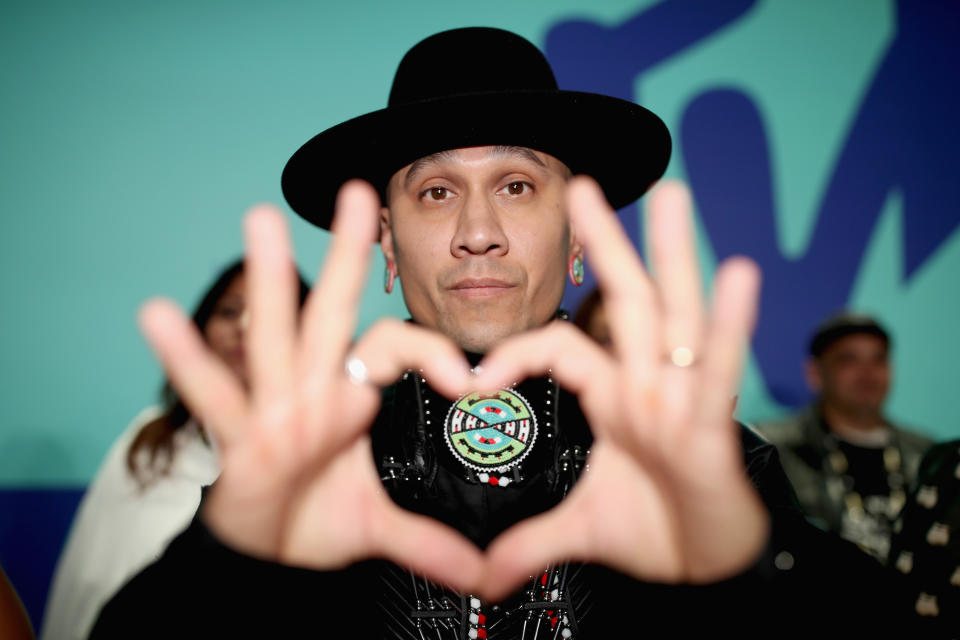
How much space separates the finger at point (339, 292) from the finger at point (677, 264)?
314 mm

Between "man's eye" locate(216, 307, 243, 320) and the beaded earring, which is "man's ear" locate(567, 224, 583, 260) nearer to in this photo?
the beaded earring

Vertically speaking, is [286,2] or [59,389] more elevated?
[286,2]

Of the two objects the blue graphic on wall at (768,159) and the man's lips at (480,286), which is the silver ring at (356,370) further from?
the blue graphic on wall at (768,159)

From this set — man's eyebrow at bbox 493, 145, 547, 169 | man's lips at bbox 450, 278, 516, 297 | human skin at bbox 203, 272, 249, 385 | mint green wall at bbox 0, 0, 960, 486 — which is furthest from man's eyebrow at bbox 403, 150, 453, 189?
mint green wall at bbox 0, 0, 960, 486

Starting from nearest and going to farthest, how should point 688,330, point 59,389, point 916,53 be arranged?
point 688,330, point 59,389, point 916,53

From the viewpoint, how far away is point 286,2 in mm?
3322

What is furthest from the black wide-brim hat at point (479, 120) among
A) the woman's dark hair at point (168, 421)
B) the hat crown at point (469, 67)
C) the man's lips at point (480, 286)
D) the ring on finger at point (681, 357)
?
the woman's dark hair at point (168, 421)

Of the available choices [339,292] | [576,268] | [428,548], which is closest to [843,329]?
[576,268]

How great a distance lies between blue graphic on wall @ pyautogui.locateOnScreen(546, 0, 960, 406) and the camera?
3.46 meters

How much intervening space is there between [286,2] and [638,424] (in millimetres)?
3319

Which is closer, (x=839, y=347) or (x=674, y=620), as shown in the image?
(x=674, y=620)

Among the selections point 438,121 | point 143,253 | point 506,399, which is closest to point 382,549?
point 506,399

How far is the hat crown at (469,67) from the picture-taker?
4.76 feet

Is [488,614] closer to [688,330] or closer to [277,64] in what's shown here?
[688,330]
